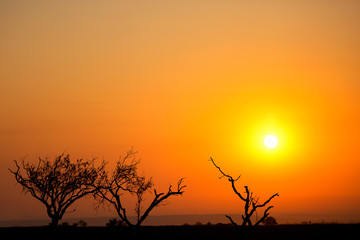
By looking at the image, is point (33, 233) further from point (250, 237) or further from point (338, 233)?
point (338, 233)

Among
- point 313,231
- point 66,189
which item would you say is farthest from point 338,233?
point 66,189

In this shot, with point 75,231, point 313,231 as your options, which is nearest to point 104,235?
point 75,231

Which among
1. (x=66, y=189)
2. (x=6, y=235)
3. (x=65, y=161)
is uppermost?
(x=65, y=161)

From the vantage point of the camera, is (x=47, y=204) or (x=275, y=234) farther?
(x=275, y=234)

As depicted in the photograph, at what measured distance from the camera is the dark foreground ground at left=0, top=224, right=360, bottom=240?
169 feet

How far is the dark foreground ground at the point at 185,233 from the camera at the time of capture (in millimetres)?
51656

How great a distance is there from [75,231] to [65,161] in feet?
23.7

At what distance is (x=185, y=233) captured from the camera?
56312 mm

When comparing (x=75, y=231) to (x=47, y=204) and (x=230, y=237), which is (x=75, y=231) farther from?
(x=230, y=237)

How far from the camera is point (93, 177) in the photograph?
5447 centimetres

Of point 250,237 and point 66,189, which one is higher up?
point 66,189

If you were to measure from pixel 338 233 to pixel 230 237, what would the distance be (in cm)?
1071

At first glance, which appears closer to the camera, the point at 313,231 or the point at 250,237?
the point at 250,237

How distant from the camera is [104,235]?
5362 cm
